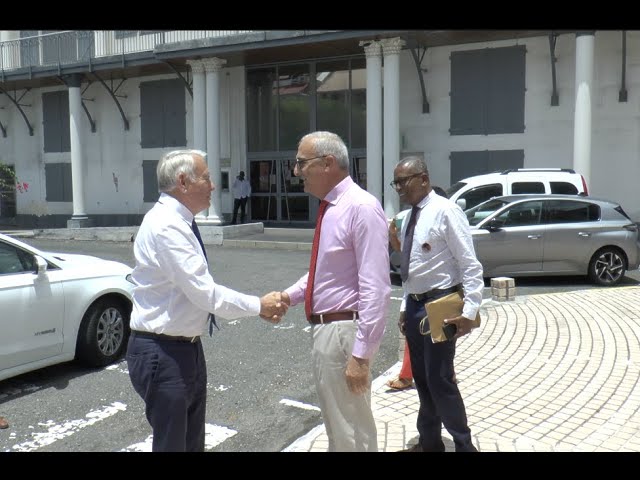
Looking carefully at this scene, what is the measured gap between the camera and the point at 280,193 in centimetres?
2117

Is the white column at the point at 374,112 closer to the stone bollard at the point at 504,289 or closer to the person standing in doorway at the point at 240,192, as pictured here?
the person standing in doorway at the point at 240,192

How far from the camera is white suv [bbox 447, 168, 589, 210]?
1164cm

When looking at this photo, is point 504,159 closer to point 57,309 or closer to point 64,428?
point 57,309

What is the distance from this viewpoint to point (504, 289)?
862cm

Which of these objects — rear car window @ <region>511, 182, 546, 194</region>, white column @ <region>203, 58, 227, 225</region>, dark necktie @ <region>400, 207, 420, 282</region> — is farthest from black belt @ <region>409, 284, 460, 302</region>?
white column @ <region>203, 58, 227, 225</region>

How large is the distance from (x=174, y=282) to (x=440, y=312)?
150cm

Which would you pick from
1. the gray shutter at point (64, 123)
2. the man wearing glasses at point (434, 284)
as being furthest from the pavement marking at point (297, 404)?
the gray shutter at point (64, 123)

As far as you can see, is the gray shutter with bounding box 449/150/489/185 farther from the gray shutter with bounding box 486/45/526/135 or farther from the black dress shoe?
the black dress shoe

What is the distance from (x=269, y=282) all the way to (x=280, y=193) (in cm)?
1099

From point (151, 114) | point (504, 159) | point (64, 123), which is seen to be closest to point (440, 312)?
point (504, 159)

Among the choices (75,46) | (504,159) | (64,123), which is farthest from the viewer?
(64,123)

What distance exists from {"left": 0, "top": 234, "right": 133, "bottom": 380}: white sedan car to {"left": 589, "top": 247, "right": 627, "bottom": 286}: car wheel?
775cm
